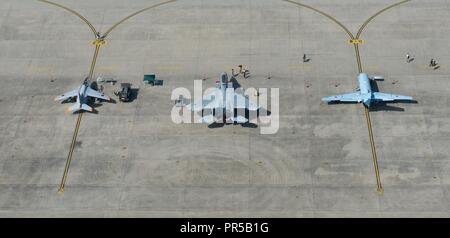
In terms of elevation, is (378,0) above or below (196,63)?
above

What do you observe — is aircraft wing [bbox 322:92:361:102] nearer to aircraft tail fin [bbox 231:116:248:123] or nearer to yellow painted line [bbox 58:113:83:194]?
aircraft tail fin [bbox 231:116:248:123]

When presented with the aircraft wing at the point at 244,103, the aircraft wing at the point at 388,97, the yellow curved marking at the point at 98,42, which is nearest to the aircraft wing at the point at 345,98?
the aircraft wing at the point at 388,97

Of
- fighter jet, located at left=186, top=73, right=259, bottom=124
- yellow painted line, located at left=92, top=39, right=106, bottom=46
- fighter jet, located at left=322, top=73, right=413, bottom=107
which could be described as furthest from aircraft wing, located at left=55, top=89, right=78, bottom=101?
fighter jet, located at left=322, top=73, right=413, bottom=107

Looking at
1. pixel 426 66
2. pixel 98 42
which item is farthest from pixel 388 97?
pixel 98 42

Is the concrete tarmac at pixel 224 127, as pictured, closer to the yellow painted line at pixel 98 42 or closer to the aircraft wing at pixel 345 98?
the yellow painted line at pixel 98 42

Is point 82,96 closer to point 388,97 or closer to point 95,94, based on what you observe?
point 95,94
